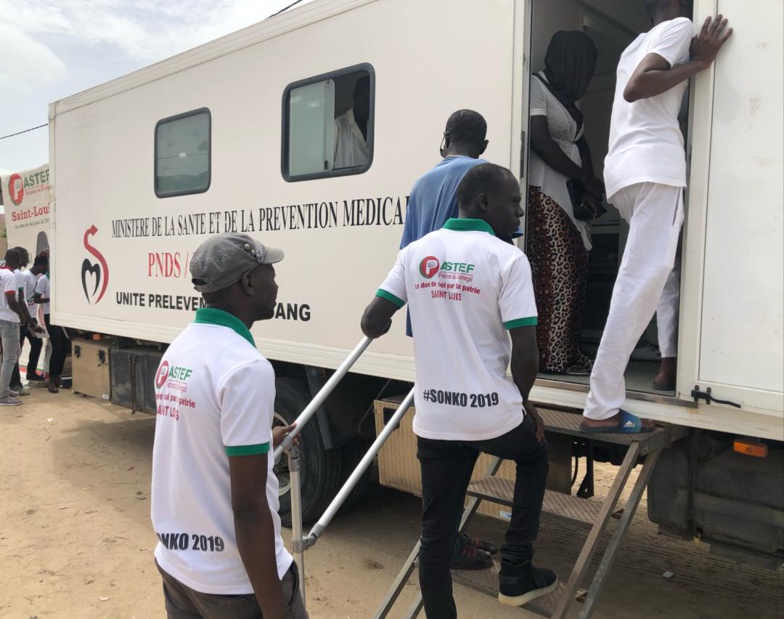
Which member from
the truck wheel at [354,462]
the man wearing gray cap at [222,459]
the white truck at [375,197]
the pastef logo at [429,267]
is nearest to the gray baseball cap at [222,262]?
the man wearing gray cap at [222,459]

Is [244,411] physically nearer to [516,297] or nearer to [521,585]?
[516,297]

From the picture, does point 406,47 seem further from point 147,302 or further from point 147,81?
point 147,302

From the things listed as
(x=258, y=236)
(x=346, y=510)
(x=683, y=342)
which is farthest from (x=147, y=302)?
(x=683, y=342)

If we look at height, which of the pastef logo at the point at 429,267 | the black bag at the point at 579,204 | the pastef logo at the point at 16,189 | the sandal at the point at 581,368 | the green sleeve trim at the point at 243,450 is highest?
the pastef logo at the point at 16,189

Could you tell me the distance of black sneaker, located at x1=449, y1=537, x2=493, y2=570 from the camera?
2879 mm

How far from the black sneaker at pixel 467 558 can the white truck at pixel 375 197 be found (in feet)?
2.41

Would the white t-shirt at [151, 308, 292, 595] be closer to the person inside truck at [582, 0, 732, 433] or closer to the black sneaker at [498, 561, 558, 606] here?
the black sneaker at [498, 561, 558, 606]

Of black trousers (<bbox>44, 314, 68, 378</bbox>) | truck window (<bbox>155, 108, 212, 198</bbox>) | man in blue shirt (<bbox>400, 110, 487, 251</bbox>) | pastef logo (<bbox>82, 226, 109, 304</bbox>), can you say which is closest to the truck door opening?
man in blue shirt (<bbox>400, 110, 487, 251</bbox>)

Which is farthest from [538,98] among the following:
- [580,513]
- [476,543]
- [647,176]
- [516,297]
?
[476,543]

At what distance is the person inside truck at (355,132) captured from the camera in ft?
12.5

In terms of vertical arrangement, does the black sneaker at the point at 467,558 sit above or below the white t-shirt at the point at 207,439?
below

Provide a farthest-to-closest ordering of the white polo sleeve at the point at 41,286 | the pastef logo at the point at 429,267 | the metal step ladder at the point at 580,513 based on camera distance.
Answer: the white polo sleeve at the point at 41,286 < the metal step ladder at the point at 580,513 < the pastef logo at the point at 429,267

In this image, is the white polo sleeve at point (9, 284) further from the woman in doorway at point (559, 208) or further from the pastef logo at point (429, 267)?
the pastef logo at point (429, 267)

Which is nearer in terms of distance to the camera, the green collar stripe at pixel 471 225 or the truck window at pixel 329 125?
the green collar stripe at pixel 471 225
